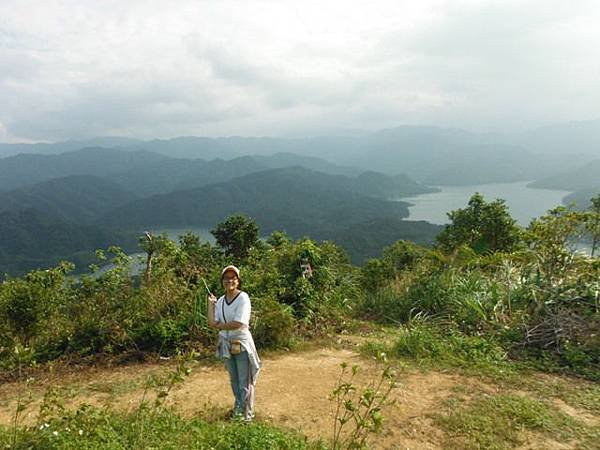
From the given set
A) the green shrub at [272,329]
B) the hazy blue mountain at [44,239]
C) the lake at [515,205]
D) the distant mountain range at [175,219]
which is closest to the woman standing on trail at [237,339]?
the green shrub at [272,329]

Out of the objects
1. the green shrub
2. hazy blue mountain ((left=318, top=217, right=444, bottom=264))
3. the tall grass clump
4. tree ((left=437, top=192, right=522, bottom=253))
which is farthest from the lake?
the green shrub

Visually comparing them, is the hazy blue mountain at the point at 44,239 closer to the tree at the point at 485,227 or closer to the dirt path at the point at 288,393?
the tree at the point at 485,227

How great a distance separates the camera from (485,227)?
1952 cm

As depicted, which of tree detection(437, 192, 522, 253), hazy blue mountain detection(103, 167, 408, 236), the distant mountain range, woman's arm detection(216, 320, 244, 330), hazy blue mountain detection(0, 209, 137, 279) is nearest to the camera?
woman's arm detection(216, 320, 244, 330)


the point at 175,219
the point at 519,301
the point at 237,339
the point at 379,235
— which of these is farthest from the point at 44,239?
the point at 519,301

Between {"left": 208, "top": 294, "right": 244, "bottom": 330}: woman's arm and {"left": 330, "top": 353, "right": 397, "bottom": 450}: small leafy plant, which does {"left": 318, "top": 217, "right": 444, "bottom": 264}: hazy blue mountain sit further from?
{"left": 208, "top": 294, "right": 244, "bottom": 330}: woman's arm

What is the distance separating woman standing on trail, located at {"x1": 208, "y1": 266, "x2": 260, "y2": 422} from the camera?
3602 mm

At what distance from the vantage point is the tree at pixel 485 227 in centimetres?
1840

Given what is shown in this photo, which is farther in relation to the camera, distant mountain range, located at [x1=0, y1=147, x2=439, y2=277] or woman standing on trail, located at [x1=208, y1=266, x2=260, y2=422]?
distant mountain range, located at [x1=0, y1=147, x2=439, y2=277]

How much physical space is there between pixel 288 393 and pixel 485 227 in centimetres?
1794

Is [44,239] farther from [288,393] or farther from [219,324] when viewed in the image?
[219,324]

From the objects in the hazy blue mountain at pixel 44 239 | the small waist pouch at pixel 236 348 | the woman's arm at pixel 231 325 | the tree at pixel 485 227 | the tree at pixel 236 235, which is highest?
the woman's arm at pixel 231 325

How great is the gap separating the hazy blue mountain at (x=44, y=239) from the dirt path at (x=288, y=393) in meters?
105

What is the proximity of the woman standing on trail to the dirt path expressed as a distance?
1.02 feet
